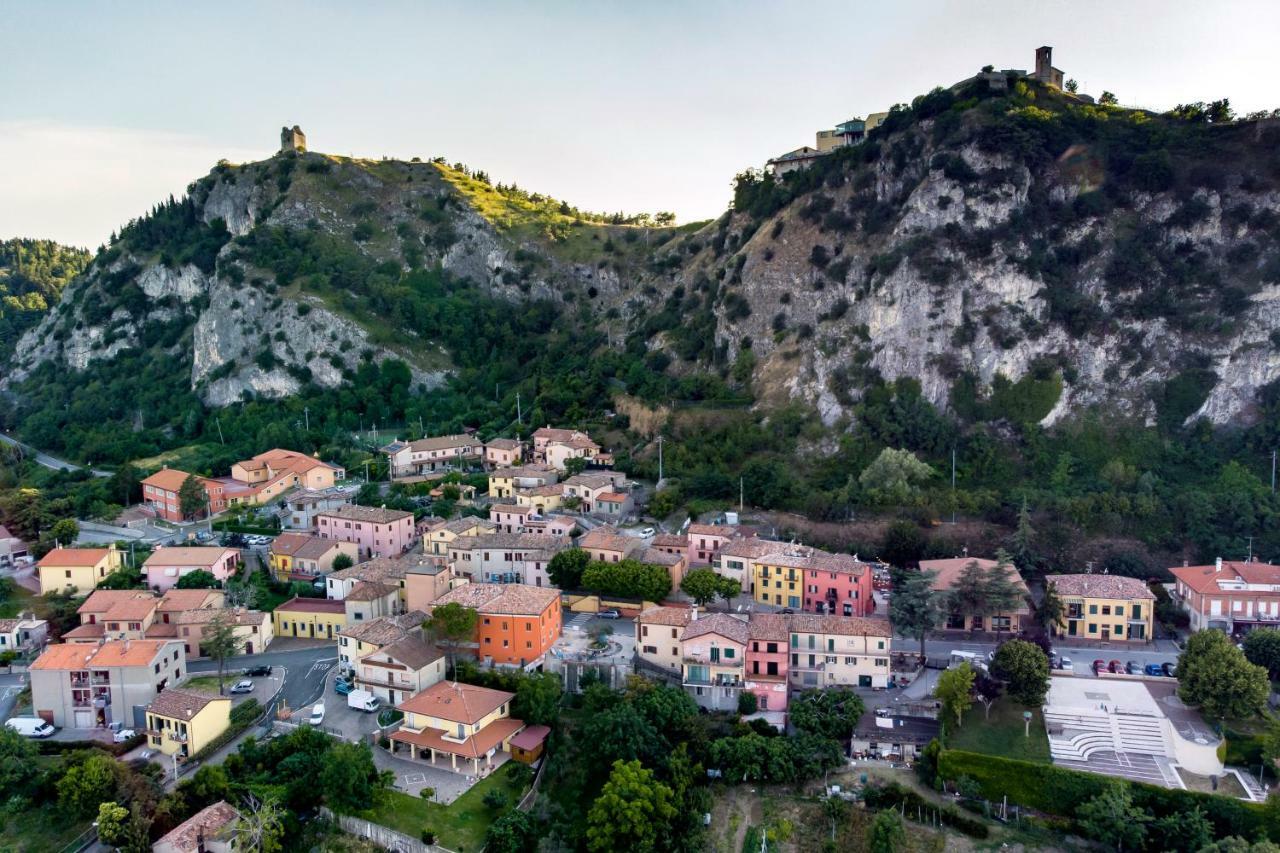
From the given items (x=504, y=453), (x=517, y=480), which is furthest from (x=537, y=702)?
(x=504, y=453)

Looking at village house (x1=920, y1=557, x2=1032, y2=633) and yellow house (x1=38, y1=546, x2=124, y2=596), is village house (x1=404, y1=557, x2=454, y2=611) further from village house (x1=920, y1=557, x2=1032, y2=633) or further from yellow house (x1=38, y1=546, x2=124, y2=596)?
village house (x1=920, y1=557, x2=1032, y2=633)

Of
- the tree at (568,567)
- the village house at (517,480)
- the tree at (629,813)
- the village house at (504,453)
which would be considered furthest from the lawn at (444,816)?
the village house at (504,453)

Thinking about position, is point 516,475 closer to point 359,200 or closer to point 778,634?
point 778,634

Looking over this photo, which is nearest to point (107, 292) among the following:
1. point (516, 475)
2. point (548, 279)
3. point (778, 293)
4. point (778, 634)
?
point (548, 279)

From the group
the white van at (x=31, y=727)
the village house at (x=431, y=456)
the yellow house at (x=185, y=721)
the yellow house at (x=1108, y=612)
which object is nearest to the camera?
the yellow house at (x=185, y=721)

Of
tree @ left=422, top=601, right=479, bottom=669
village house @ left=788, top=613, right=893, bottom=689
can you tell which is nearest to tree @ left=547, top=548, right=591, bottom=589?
tree @ left=422, top=601, right=479, bottom=669

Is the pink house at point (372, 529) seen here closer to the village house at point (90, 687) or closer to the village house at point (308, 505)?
the village house at point (308, 505)
